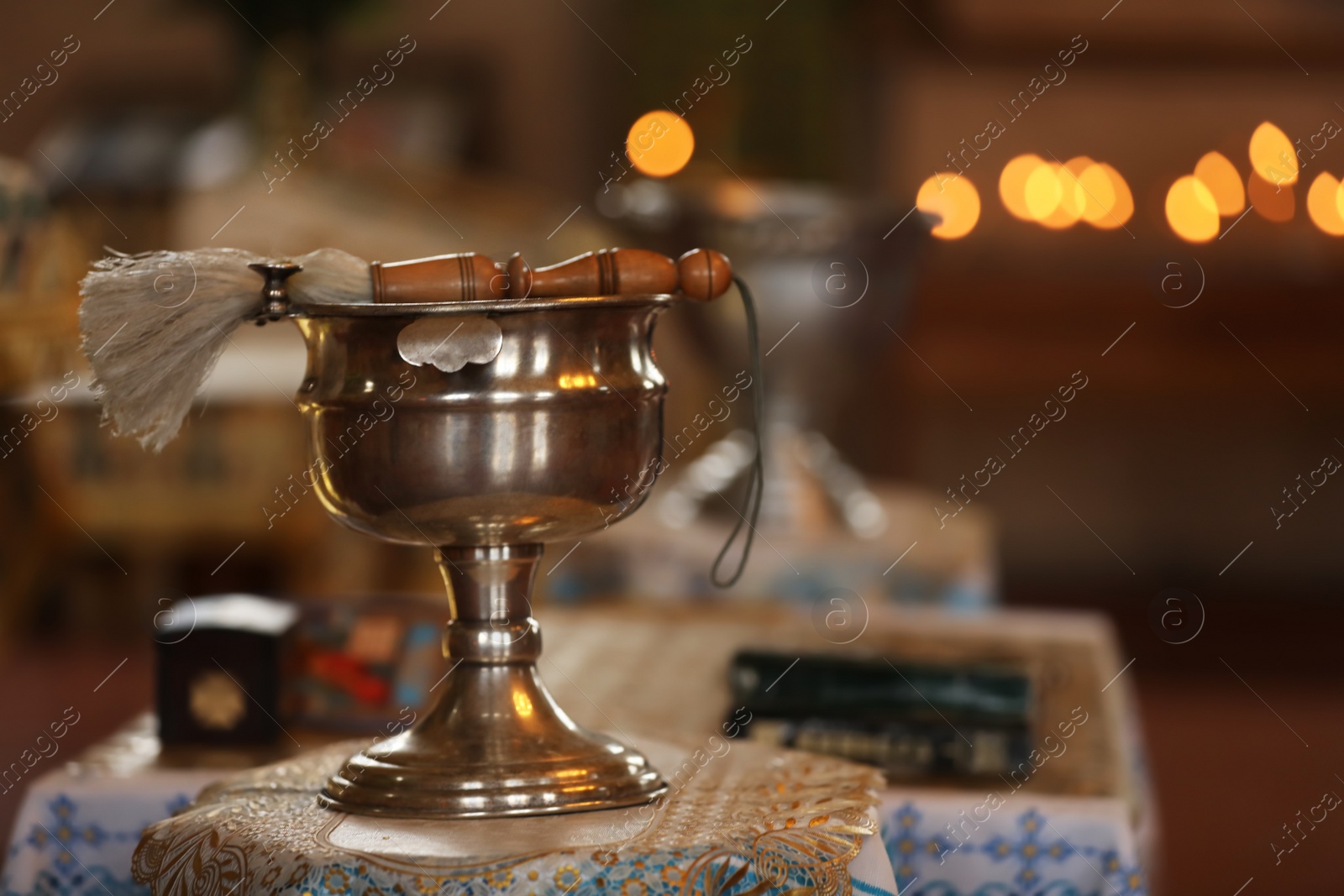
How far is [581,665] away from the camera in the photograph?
133 cm

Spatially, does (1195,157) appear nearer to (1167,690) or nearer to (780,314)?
(1167,690)

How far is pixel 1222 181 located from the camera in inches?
165

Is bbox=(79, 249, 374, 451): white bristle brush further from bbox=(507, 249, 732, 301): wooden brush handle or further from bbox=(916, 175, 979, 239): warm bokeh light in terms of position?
bbox=(916, 175, 979, 239): warm bokeh light

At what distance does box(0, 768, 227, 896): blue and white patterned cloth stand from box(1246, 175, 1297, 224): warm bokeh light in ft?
12.5

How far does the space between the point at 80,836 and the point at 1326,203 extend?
3806mm

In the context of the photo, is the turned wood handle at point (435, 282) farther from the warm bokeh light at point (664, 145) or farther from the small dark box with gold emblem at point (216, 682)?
the warm bokeh light at point (664, 145)

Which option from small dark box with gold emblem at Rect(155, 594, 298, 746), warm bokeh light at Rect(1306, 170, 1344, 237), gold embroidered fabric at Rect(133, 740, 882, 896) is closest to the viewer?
gold embroidered fabric at Rect(133, 740, 882, 896)

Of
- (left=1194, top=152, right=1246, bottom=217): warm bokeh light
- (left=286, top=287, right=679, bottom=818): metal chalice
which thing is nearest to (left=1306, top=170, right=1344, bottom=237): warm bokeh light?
(left=1194, top=152, right=1246, bottom=217): warm bokeh light

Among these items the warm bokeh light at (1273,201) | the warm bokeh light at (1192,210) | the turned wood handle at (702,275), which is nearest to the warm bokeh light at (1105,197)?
the warm bokeh light at (1192,210)

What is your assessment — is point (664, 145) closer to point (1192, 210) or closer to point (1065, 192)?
point (1065, 192)

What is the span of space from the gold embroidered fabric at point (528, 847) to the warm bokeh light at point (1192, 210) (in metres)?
3.62

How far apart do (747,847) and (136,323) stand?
380mm

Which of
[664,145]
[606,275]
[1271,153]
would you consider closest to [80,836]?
[606,275]

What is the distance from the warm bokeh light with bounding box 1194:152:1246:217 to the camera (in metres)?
4.17
